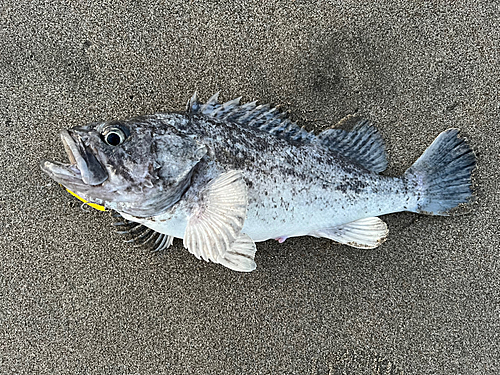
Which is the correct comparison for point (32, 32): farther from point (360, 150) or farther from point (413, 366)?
point (413, 366)

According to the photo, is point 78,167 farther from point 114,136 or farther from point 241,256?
point 241,256

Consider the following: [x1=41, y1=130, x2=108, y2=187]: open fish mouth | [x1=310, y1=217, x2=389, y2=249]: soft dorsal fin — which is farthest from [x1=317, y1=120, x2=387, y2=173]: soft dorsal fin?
[x1=41, y1=130, x2=108, y2=187]: open fish mouth

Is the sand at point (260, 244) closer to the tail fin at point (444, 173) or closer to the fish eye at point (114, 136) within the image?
the tail fin at point (444, 173)

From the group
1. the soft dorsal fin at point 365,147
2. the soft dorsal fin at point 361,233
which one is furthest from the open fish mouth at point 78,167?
the soft dorsal fin at point 365,147

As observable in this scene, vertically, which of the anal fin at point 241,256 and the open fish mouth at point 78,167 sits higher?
the open fish mouth at point 78,167

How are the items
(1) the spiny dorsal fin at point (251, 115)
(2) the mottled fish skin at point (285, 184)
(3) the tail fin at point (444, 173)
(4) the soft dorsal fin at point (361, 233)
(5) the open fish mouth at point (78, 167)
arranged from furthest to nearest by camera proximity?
(3) the tail fin at point (444, 173) → (4) the soft dorsal fin at point (361, 233) → (1) the spiny dorsal fin at point (251, 115) → (2) the mottled fish skin at point (285, 184) → (5) the open fish mouth at point (78, 167)

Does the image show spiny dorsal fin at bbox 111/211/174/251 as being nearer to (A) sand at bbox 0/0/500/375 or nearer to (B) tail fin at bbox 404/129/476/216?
(A) sand at bbox 0/0/500/375

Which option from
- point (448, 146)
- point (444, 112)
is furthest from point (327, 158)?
point (444, 112)
